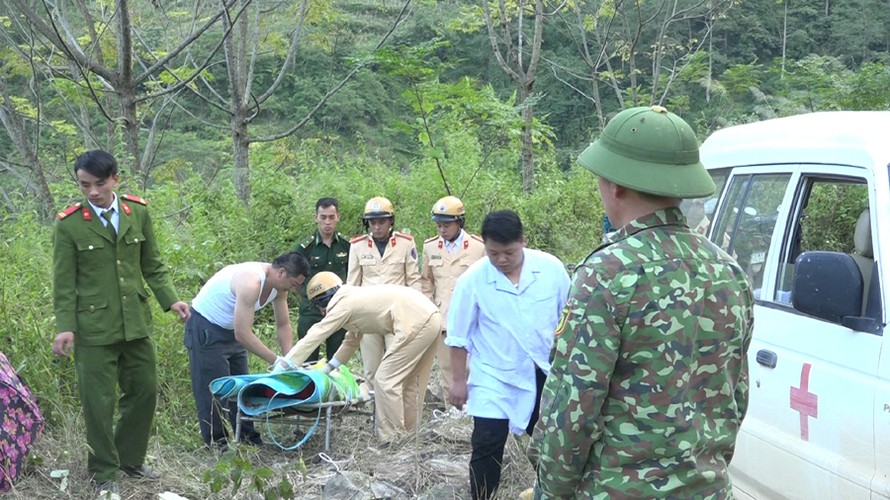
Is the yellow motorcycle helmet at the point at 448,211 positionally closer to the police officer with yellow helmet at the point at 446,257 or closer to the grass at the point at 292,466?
the police officer with yellow helmet at the point at 446,257

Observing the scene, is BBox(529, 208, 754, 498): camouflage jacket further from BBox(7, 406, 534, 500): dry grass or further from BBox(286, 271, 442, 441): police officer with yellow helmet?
BBox(286, 271, 442, 441): police officer with yellow helmet

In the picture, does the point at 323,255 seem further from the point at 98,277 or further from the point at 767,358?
the point at 767,358

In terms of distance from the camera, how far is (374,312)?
20.3 ft

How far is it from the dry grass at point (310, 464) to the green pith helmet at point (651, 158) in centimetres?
286

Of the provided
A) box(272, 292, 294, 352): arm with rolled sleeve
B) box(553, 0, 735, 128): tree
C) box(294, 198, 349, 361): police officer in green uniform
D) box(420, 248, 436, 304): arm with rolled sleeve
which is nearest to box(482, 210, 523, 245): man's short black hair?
box(272, 292, 294, 352): arm with rolled sleeve

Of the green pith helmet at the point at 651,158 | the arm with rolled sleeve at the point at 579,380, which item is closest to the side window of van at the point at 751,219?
the green pith helmet at the point at 651,158

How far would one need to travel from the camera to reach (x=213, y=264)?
28.9ft

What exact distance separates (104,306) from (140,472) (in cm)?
108

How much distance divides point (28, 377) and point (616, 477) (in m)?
5.32

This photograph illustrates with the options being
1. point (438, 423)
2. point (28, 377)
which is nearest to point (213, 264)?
point (28, 377)

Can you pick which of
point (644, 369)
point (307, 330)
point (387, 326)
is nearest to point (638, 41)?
point (307, 330)

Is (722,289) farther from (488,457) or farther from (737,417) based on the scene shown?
(488,457)

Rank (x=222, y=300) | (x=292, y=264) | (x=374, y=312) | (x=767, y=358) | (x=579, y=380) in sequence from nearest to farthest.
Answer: (x=579, y=380) → (x=767, y=358) → (x=292, y=264) → (x=222, y=300) → (x=374, y=312)

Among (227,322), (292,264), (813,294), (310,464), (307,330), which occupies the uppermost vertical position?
(813,294)
